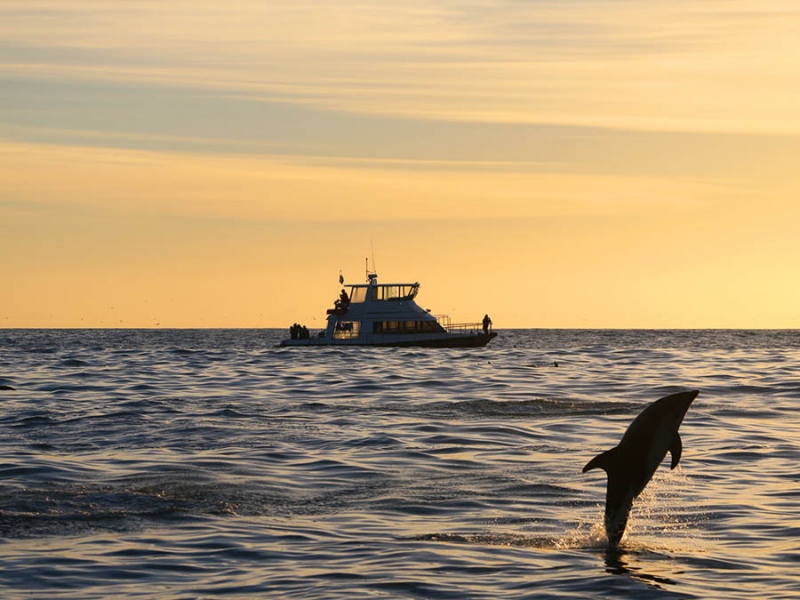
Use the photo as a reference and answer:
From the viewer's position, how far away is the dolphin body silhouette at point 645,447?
43.6 feet

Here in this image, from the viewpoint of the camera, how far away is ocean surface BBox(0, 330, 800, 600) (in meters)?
12.8

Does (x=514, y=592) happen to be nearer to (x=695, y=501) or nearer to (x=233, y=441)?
(x=695, y=501)

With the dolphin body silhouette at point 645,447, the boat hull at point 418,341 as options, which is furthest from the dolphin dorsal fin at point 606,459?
the boat hull at point 418,341

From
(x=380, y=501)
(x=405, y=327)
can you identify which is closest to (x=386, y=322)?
(x=405, y=327)

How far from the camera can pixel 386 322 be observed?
295 feet

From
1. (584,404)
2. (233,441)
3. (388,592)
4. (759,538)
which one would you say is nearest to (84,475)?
(233,441)

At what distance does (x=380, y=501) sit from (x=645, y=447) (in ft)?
18.4

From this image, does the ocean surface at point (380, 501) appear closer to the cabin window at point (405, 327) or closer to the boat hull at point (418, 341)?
the boat hull at point (418, 341)

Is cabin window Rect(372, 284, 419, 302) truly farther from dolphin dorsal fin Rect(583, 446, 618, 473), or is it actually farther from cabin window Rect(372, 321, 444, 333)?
dolphin dorsal fin Rect(583, 446, 618, 473)

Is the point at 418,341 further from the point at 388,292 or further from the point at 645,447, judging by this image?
the point at 645,447

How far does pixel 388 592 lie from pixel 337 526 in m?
3.75

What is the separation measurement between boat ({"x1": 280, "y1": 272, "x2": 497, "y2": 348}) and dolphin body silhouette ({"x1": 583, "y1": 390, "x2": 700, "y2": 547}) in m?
74.3

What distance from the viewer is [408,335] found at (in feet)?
292

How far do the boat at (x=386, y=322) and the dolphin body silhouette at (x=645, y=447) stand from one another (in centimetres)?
7430
